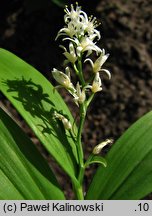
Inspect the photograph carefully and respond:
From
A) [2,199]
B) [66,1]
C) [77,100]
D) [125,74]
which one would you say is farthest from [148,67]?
[2,199]

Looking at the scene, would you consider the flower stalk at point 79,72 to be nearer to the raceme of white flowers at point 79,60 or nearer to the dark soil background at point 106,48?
the raceme of white flowers at point 79,60

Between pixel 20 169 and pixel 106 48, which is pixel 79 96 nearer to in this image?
pixel 20 169

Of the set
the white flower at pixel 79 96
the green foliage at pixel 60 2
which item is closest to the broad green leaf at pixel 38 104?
the white flower at pixel 79 96

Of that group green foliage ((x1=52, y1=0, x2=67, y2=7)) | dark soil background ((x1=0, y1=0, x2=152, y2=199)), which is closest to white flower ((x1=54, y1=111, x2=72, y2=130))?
dark soil background ((x1=0, y1=0, x2=152, y2=199))

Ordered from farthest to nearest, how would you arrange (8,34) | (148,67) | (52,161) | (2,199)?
1. (8,34)
2. (148,67)
3. (52,161)
4. (2,199)

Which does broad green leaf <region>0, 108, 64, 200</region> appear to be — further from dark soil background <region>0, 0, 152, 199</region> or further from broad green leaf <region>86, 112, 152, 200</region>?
dark soil background <region>0, 0, 152, 199</region>

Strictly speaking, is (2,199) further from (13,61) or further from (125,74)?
(125,74)
